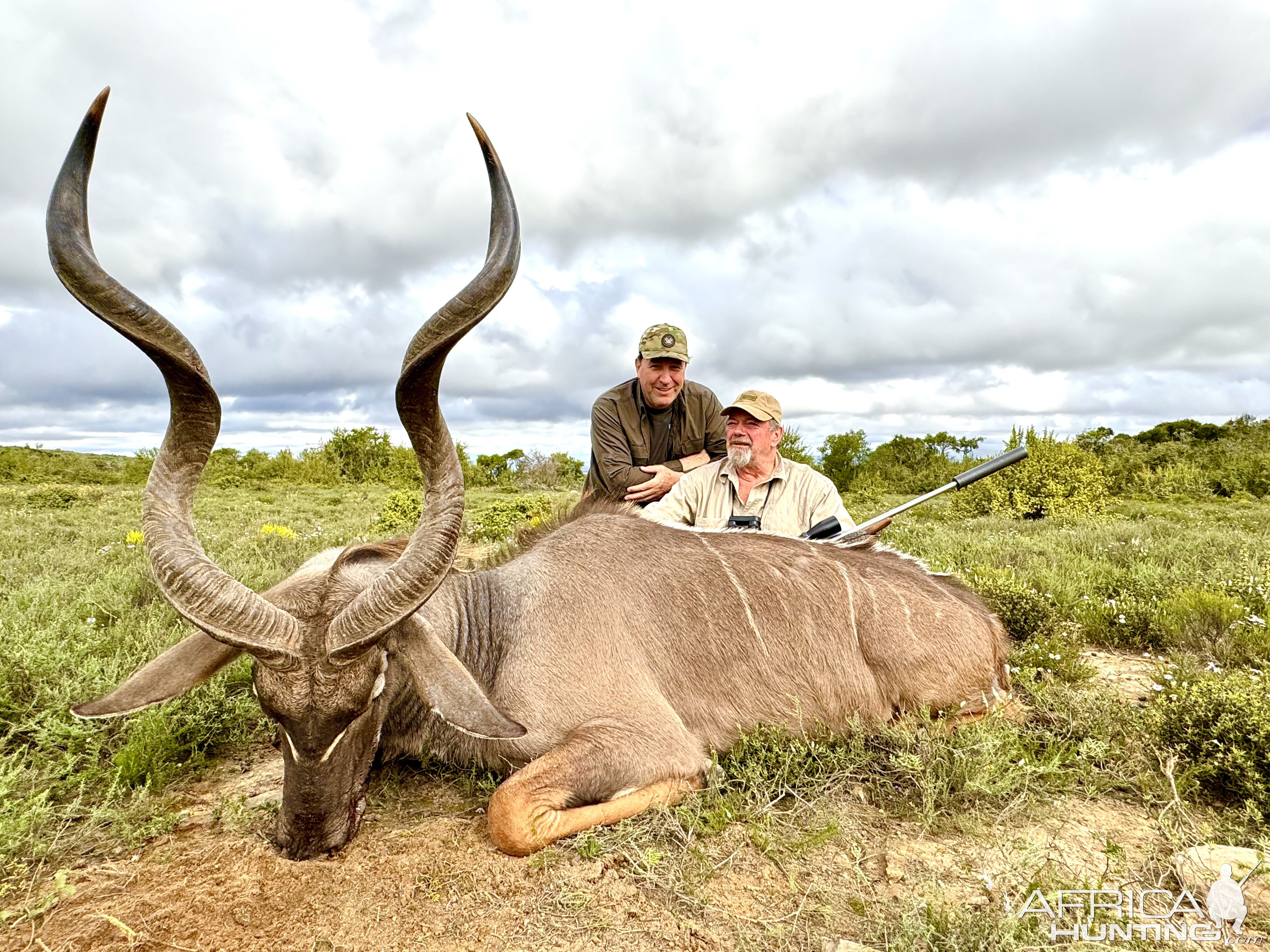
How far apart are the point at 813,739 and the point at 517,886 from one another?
7.15 feet

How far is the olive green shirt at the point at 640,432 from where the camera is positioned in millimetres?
7918

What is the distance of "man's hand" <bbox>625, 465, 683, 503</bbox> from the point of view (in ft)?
24.0

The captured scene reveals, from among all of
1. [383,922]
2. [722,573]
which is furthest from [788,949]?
[722,573]

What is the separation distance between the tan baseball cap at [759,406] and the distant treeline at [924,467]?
1126 centimetres

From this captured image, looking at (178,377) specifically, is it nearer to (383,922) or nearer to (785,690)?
(383,922)

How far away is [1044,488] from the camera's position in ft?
62.0

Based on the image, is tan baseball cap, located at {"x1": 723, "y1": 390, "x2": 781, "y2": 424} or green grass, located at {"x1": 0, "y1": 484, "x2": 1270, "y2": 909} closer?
green grass, located at {"x1": 0, "y1": 484, "x2": 1270, "y2": 909}

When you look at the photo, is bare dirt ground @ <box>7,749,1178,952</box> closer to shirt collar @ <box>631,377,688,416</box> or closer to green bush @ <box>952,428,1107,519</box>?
shirt collar @ <box>631,377,688,416</box>

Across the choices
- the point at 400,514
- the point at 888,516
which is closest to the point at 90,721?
the point at 888,516

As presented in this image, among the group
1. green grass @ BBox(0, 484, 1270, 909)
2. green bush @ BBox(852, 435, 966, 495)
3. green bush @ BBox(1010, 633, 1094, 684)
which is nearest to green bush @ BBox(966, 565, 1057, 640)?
green grass @ BBox(0, 484, 1270, 909)

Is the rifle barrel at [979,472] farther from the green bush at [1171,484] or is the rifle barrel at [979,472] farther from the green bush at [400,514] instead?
the green bush at [1171,484]

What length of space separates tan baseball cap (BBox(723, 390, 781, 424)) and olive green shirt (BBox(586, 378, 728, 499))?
115 centimetres

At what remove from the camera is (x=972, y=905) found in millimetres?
3049

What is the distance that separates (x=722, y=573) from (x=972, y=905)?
2330 millimetres
